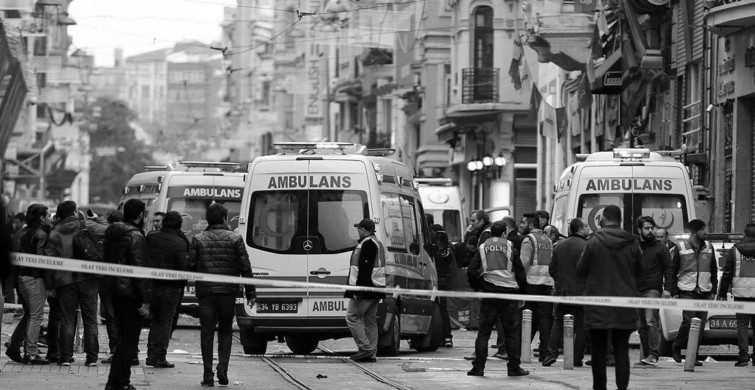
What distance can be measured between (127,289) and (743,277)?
27.5 ft

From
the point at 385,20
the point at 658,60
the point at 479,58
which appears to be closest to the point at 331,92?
the point at 385,20

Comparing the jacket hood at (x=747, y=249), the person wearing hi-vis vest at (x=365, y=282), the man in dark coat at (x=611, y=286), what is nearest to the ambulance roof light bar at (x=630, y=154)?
the jacket hood at (x=747, y=249)

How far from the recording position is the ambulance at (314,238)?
74.4 feet

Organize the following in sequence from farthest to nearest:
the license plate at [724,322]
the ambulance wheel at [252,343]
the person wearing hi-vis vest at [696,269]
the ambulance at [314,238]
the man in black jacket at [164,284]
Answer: the ambulance wheel at [252,343] < the license plate at [724,322] < the ambulance at [314,238] < the person wearing hi-vis vest at [696,269] < the man in black jacket at [164,284]

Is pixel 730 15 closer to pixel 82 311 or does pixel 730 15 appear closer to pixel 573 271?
pixel 573 271

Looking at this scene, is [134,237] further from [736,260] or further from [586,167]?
[586,167]

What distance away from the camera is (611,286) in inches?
637

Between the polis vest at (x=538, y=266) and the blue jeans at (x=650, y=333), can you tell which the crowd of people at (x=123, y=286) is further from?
the blue jeans at (x=650, y=333)

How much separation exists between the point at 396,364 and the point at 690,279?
12.6 feet

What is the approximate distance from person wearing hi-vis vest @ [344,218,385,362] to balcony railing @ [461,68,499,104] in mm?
33839

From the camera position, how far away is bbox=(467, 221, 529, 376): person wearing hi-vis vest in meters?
A: 19.6

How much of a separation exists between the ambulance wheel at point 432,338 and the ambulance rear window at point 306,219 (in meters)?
2.11

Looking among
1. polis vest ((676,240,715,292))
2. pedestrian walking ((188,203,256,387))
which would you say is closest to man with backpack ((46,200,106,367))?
pedestrian walking ((188,203,256,387))

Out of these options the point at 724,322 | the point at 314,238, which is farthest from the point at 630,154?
the point at 314,238
